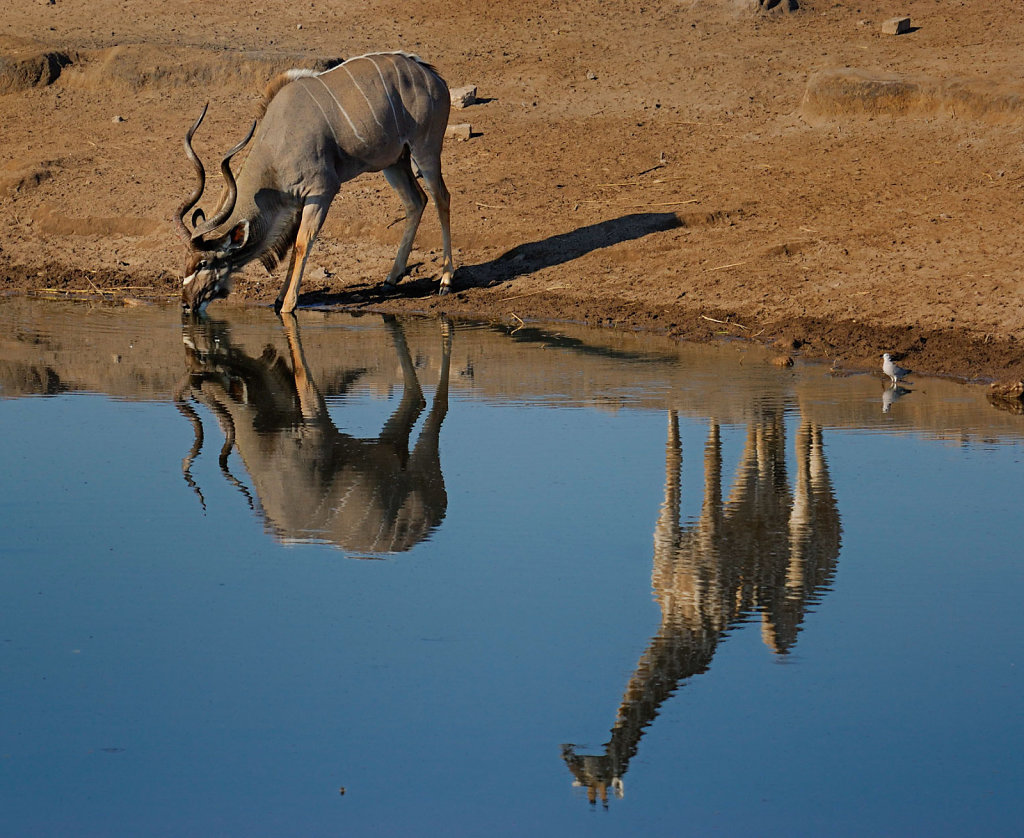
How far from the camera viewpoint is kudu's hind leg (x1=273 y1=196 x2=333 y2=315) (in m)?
11.9

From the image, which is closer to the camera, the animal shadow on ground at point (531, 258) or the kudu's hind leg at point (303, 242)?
the kudu's hind leg at point (303, 242)

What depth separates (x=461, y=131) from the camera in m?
16.0

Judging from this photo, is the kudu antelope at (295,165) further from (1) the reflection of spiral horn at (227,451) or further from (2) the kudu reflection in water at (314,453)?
(1) the reflection of spiral horn at (227,451)

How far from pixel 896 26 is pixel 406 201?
7543 mm

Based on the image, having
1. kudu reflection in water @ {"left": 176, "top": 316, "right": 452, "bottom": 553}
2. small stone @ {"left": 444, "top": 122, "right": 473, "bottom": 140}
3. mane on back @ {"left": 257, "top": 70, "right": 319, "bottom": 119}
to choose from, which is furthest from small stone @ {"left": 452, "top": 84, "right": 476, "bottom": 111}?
kudu reflection in water @ {"left": 176, "top": 316, "right": 452, "bottom": 553}

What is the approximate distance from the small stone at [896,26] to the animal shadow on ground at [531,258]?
5.92m

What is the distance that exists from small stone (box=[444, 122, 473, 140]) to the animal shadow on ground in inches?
119

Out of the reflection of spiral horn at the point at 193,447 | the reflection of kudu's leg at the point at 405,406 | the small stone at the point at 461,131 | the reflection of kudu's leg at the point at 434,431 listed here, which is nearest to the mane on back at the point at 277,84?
the reflection of kudu's leg at the point at 405,406

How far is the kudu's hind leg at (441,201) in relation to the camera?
12656mm

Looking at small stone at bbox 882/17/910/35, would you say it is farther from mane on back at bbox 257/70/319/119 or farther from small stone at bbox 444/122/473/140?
mane on back at bbox 257/70/319/119

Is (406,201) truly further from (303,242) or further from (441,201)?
(303,242)

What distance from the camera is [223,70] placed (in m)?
18.4

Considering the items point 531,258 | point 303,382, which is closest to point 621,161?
point 531,258

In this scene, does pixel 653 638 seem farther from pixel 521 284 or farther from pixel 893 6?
pixel 893 6
